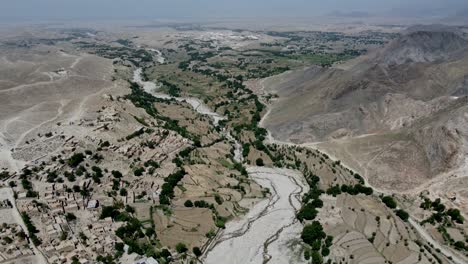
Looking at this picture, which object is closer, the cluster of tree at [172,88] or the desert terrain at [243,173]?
the desert terrain at [243,173]

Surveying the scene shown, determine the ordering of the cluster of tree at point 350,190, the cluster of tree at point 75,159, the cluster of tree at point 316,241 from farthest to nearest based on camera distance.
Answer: the cluster of tree at point 350,190 < the cluster of tree at point 75,159 < the cluster of tree at point 316,241

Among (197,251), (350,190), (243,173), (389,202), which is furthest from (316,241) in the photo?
(243,173)

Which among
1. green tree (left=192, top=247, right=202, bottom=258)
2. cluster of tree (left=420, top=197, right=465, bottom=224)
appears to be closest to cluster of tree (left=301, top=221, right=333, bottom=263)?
green tree (left=192, top=247, right=202, bottom=258)

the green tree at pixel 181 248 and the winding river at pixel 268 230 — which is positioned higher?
the green tree at pixel 181 248

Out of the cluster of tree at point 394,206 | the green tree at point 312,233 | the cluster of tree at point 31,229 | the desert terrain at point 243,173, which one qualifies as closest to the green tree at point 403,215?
the cluster of tree at point 394,206

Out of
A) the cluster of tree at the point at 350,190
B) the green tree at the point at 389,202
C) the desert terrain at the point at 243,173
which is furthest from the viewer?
the cluster of tree at the point at 350,190

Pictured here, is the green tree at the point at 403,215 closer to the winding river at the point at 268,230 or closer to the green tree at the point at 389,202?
the green tree at the point at 389,202

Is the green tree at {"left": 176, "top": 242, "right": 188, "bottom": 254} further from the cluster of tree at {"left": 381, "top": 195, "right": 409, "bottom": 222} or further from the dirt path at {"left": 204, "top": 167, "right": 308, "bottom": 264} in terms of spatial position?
the cluster of tree at {"left": 381, "top": 195, "right": 409, "bottom": 222}
